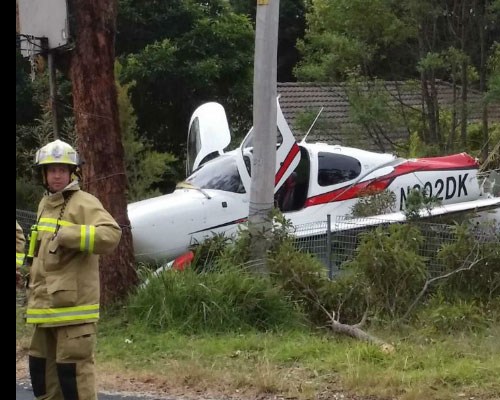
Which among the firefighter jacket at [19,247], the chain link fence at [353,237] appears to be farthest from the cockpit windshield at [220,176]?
the firefighter jacket at [19,247]

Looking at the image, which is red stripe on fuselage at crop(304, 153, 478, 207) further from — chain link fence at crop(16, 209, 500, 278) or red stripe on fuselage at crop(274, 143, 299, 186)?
chain link fence at crop(16, 209, 500, 278)

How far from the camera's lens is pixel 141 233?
1043 centimetres

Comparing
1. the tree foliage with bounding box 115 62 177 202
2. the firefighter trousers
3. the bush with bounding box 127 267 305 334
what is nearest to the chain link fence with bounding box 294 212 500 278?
the bush with bounding box 127 267 305 334


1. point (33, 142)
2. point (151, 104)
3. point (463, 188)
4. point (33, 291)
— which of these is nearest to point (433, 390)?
point (33, 291)

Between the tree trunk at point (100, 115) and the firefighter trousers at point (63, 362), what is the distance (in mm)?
3975

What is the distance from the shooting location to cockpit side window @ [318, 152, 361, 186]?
11.7 metres

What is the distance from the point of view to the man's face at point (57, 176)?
4.94 meters

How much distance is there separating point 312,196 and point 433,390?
5.68 m

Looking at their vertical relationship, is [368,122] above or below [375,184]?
above

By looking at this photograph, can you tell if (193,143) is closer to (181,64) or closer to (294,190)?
(294,190)

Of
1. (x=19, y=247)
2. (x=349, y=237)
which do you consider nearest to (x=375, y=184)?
(x=349, y=237)

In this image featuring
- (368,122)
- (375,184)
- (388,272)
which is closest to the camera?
(388,272)

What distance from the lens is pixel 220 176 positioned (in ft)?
38.0

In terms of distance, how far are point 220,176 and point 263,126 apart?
236 centimetres
